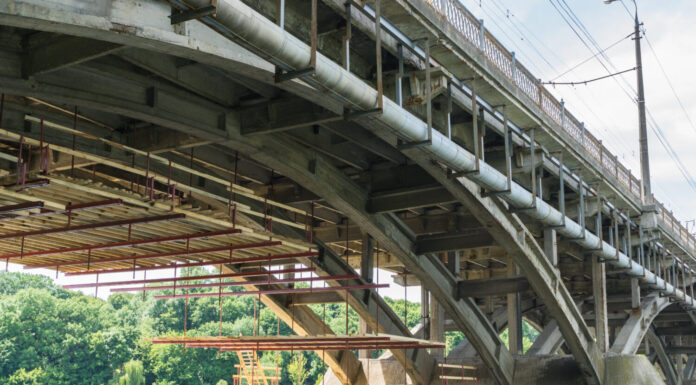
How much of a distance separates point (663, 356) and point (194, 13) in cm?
4240

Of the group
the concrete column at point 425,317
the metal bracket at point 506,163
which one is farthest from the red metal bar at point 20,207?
the concrete column at point 425,317

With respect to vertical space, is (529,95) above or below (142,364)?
above

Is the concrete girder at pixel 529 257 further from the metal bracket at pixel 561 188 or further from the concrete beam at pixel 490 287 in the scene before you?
the concrete beam at pixel 490 287

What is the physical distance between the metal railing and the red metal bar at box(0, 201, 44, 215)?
22.1 ft

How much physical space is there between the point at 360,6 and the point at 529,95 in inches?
293

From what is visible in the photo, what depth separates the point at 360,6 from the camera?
38.5 feet

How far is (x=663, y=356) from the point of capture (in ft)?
147

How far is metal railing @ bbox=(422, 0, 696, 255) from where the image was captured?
1454 cm

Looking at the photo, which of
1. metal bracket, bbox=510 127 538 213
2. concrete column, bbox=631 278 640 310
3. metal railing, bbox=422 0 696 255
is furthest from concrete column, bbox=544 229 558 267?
concrete column, bbox=631 278 640 310

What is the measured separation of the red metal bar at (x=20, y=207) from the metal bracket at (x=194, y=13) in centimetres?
593

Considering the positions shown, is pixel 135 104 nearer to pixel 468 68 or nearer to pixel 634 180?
pixel 468 68

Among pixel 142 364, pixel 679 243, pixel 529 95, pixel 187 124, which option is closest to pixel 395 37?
pixel 187 124

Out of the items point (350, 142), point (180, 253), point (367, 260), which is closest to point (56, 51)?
point (180, 253)

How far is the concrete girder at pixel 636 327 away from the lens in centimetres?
2705
